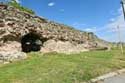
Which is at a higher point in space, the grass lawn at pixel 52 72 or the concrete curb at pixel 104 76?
the grass lawn at pixel 52 72

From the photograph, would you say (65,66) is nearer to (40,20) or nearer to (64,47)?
(40,20)

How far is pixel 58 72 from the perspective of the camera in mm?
16375

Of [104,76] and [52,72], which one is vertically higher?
[52,72]

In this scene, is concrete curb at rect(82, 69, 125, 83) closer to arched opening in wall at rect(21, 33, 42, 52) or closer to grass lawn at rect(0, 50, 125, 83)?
grass lawn at rect(0, 50, 125, 83)

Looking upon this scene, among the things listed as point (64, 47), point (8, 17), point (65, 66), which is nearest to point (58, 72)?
point (65, 66)

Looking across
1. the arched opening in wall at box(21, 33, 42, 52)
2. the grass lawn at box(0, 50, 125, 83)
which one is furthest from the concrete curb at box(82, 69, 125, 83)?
the arched opening in wall at box(21, 33, 42, 52)

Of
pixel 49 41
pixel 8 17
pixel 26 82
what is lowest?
pixel 26 82

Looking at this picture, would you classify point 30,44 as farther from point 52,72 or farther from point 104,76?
point 104,76

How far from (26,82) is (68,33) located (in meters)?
20.3

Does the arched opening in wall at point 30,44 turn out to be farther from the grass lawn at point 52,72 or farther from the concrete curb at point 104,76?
the concrete curb at point 104,76

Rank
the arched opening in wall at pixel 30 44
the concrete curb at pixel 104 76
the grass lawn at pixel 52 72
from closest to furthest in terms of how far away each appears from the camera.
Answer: the grass lawn at pixel 52 72, the concrete curb at pixel 104 76, the arched opening in wall at pixel 30 44

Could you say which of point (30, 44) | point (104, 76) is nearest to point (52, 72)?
point (104, 76)

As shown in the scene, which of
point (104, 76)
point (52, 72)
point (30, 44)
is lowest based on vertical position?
point (104, 76)

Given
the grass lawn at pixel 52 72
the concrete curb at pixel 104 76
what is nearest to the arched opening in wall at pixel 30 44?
the grass lawn at pixel 52 72
